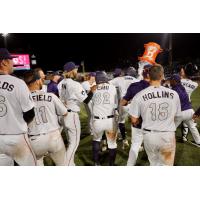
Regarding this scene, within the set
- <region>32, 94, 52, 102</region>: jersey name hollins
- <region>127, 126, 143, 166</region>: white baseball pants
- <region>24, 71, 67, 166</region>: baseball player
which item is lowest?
<region>127, 126, 143, 166</region>: white baseball pants

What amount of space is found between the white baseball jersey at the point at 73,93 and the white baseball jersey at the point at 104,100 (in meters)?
0.30

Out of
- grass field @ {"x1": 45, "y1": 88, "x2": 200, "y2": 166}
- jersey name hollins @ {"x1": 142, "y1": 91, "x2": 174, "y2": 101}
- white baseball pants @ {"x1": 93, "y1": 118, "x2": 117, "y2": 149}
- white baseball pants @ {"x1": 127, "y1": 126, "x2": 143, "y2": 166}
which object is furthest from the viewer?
grass field @ {"x1": 45, "y1": 88, "x2": 200, "y2": 166}

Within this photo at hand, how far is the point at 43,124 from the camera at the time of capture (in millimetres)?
3854

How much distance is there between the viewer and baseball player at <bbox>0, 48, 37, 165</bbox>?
3504 millimetres

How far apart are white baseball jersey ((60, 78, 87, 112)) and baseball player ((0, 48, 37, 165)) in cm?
153

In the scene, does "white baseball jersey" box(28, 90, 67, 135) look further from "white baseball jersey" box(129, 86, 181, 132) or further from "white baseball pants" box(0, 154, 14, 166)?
"white baseball jersey" box(129, 86, 181, 132)

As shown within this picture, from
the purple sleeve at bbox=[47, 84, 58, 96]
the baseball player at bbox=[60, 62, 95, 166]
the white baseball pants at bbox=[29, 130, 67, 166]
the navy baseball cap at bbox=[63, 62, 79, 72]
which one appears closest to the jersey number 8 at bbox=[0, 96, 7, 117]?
the white baseball pants at bbox=[29, 130, 67, 166]

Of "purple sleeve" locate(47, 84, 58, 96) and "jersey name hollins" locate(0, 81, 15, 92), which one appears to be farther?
"purple sleeve" locate(47, 84, 58, 96)

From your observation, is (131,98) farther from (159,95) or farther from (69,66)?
(69,66)

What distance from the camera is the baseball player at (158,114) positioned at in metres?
3.63

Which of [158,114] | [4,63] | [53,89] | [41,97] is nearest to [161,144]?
[158,114]

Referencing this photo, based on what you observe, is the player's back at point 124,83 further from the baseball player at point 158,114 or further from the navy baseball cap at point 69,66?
the baseball player at point 158,114

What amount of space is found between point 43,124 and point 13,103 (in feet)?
1.84
